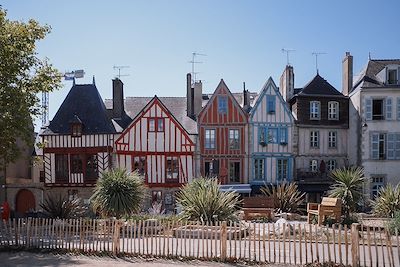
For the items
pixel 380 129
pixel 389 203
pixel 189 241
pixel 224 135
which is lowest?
pixel 189 241

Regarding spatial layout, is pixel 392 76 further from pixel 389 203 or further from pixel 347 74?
pixel 389 203

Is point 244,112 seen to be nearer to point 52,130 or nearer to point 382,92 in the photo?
point 382,92

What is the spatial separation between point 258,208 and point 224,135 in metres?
7.16

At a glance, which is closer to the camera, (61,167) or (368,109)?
(61,167)

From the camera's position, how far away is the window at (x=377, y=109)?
27.7 metres

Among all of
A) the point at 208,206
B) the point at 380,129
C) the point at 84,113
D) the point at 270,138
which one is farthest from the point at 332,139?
the point at 84,113

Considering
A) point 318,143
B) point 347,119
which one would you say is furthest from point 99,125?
point 347,119

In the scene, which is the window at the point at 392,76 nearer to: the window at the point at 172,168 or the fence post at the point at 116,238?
the window at the point at 172,168

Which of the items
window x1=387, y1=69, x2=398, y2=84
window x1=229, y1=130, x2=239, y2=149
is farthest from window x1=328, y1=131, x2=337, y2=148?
window x1=229, y1=130, x2=239, y2=149

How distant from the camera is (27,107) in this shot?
16.4 m

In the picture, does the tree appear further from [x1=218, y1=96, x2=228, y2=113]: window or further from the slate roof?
the slate roof

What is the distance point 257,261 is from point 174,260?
2261mm

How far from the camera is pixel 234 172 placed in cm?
2802

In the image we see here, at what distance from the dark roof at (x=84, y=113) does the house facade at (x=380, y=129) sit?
621 inches
